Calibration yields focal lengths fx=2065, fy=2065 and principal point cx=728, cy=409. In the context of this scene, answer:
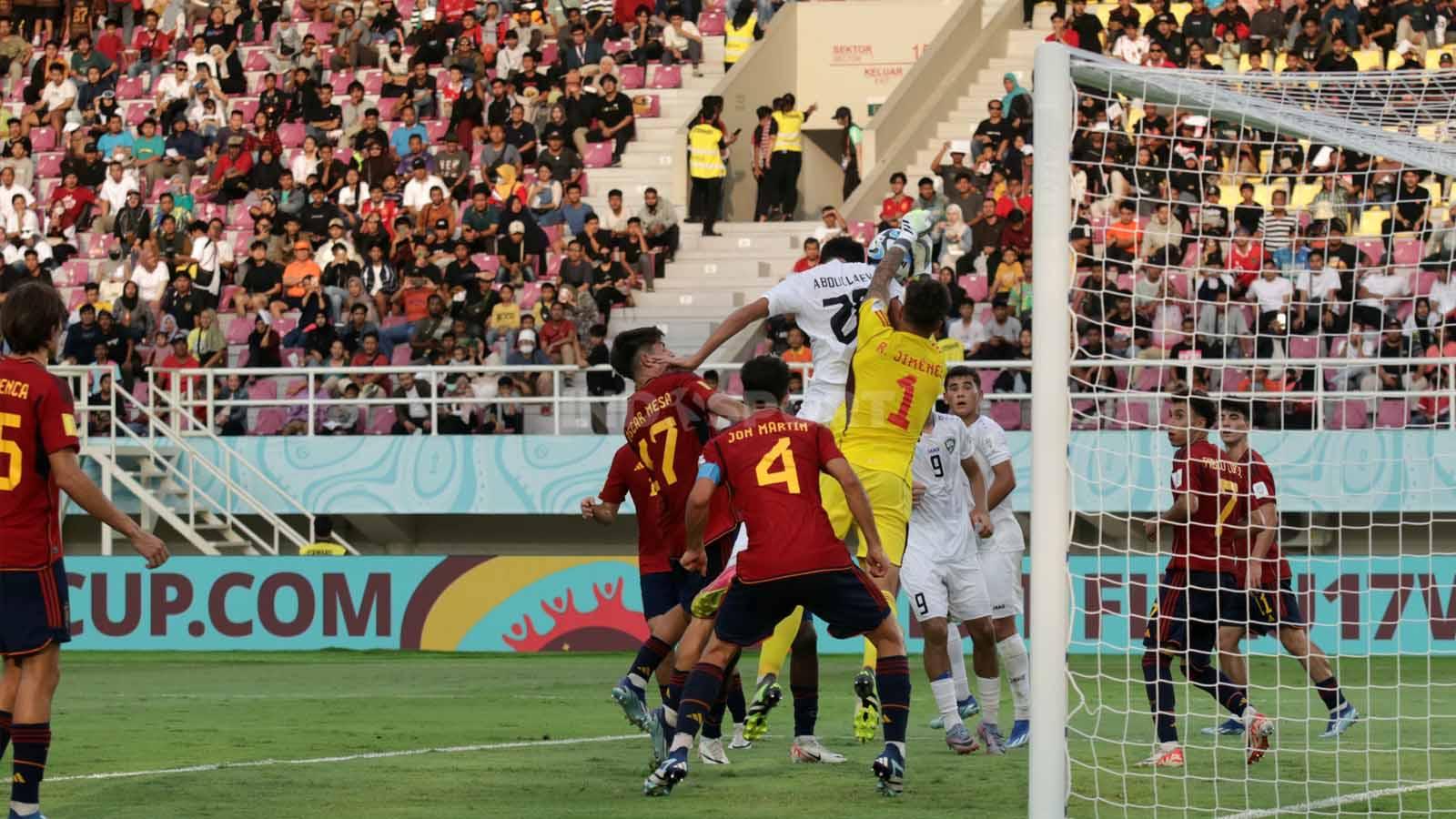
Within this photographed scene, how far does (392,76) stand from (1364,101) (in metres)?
21.9

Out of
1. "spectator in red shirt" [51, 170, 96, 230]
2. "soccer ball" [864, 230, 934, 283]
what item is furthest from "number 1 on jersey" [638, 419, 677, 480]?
"spectator in red shirt" [51, 170, 96, 230]

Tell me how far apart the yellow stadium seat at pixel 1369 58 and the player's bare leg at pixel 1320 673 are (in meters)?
13.9

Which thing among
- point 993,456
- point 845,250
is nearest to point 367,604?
point 993,456

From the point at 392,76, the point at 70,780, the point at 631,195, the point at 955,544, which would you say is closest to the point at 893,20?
the point at 631,195

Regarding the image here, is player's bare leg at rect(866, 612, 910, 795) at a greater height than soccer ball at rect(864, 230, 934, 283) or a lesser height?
lesser

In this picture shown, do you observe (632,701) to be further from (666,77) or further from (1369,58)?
(666,77)

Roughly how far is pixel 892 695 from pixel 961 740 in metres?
1.69

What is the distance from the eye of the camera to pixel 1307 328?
1828 cm

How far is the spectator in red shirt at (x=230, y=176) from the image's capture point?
28281mm

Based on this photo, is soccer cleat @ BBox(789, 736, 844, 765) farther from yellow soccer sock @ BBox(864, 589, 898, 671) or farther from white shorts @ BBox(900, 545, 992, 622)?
white shorts @ BBox(900, 545, 992, 622)

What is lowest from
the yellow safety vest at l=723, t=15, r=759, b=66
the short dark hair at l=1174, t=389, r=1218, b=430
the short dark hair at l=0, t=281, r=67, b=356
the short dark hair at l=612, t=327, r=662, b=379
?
the short dark hair at l=1174, t=389, r=1218, b=430

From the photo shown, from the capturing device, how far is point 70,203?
28.5 m

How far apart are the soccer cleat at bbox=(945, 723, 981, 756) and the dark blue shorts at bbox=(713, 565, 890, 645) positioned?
5.57 ft

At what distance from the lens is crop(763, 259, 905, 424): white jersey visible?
10.2m
